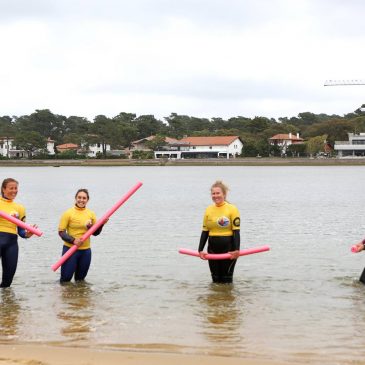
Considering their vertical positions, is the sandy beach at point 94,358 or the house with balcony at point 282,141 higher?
the house with balcony at point 282,141

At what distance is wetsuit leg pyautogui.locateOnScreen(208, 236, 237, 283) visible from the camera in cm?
1138

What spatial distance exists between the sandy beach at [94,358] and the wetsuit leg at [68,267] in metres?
3.72

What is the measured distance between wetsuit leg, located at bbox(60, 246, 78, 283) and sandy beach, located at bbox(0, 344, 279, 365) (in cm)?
372

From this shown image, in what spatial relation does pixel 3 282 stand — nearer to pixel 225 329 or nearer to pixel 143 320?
pixel 143 320

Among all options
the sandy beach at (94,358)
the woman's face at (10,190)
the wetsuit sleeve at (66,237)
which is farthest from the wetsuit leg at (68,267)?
the sandy beach at (94,358)

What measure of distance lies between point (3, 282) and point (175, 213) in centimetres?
2333

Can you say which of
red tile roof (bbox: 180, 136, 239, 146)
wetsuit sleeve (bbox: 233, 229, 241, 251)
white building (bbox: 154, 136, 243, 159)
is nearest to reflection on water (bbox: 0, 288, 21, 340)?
wetsuit sleeve (bbox: 233, 229, 241, 251)

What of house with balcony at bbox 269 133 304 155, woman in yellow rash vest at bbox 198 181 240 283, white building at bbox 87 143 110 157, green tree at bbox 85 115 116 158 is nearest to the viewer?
woman in yellow rash vest at bbox 198 181 240 283

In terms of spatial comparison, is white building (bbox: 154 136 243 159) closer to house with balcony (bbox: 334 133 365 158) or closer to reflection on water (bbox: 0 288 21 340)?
house with balcony (bbox: 334 133 365 158)

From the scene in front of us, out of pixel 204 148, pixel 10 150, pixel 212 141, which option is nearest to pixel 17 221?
pixel 212 141

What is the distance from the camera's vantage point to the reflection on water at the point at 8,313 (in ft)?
30.1

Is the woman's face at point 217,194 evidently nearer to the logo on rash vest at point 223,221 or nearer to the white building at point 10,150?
the logo on rash vest at point 223,221

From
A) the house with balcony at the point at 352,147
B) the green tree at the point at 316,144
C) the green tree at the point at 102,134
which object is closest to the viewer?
the green tree at the point at 316,144

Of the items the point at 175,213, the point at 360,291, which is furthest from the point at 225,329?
the point at 175,213
